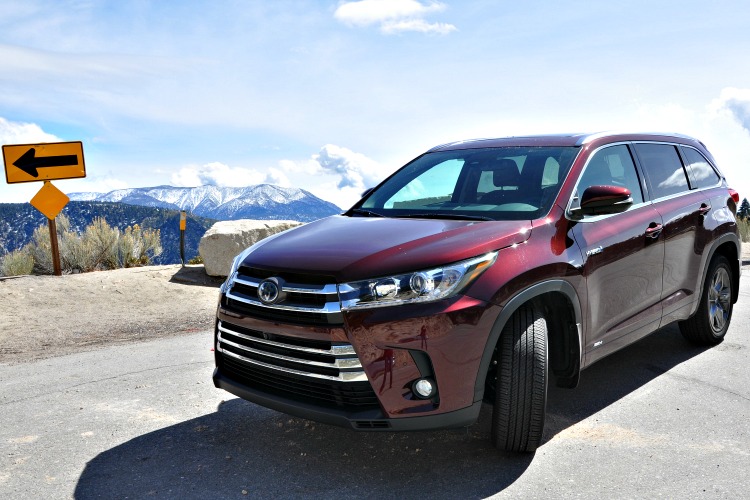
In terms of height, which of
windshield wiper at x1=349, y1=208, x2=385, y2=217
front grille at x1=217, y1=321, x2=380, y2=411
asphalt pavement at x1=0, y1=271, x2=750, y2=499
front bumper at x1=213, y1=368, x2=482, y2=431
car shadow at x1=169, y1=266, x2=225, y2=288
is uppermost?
windshield wiper at x1=349, y1=208, x2=385, y2=217

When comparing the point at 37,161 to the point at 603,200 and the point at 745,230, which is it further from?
the point at 745,230

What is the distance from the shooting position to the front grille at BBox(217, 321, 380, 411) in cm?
314

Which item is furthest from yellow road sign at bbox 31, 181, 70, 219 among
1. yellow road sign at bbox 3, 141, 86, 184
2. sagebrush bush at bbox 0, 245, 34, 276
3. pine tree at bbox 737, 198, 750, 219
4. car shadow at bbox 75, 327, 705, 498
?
pine tree at bbox 737, 198, 750, 219

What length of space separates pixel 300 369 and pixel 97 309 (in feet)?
22.1

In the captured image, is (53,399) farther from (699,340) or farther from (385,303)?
(699,340)

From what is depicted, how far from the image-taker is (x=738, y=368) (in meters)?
5.28

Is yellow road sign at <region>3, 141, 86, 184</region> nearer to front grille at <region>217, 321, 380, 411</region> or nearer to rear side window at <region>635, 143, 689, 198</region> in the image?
front grille at <region>217, 321, 380, 411</region>

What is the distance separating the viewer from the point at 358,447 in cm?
380

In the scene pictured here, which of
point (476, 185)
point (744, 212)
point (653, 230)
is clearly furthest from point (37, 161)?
point (744, 212)

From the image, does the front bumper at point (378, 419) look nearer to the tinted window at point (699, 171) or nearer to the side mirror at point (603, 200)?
the side mirror at point (603, 200)

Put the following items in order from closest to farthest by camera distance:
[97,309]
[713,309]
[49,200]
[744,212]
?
[713,309]
[97,309]
[49,200]
[744,212]

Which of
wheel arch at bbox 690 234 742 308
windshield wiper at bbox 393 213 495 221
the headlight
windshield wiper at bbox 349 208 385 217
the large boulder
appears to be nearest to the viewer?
the headlight

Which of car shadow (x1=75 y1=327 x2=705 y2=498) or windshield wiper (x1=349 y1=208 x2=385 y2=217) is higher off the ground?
windshield wiper (x1=349 y1=208 x2=385 y2=217)

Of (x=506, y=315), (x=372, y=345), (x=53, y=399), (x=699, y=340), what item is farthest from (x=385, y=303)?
(x=699, y=340)
